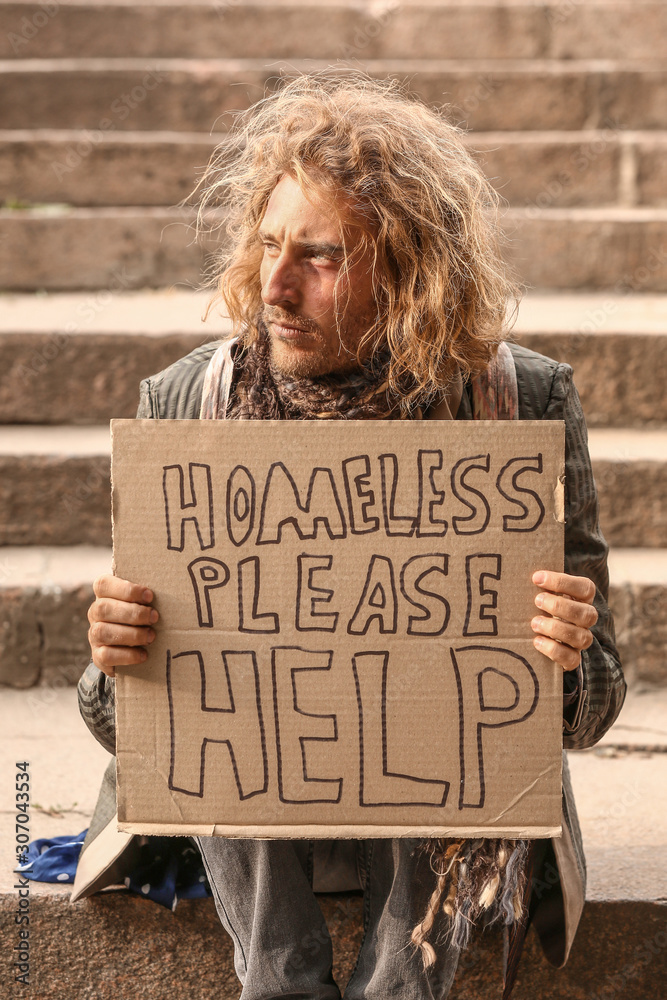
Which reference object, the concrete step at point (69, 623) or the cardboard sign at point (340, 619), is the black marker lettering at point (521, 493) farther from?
the concrete step at point (69, 623)

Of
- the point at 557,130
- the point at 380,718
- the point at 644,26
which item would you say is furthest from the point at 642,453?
the point at 644,26

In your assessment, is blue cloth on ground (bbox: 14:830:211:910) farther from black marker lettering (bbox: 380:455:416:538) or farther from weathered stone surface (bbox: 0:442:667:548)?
weathered stone surface (bbox: 0:442:667:548)

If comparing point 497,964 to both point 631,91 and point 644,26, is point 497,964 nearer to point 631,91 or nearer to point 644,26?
point 631,91

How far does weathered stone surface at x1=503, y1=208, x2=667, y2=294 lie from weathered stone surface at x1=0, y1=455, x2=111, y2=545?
1598mm

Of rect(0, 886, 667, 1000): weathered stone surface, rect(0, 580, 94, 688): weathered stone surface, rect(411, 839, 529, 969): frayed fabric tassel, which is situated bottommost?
rect(0, 886, 667, 1000): weathered stone surface

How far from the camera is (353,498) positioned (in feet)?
4.31

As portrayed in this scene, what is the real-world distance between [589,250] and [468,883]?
246 centimetres

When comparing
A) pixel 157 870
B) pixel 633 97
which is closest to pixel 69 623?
pixel 157 870

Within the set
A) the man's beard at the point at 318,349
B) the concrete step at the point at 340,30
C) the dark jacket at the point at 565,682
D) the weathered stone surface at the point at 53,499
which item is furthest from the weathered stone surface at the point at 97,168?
the man's beard at the point at 318,349

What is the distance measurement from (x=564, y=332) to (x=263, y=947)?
1.90m

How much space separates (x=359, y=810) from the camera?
52.7 inches

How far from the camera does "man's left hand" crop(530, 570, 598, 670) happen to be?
4.25ft

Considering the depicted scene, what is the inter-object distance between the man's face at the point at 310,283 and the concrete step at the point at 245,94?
8.52 ft

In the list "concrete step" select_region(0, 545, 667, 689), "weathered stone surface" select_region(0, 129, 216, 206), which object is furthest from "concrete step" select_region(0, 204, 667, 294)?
"concrete step" select_region(0, 545, 667, 689)
